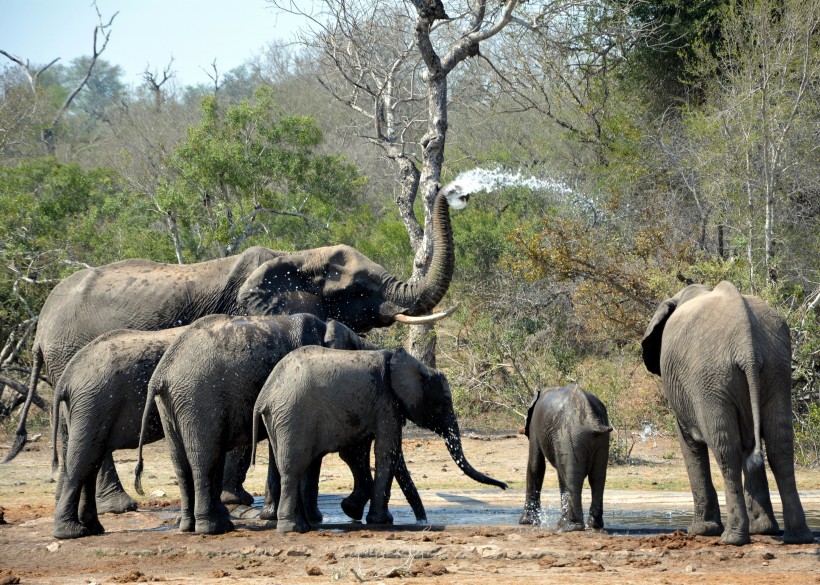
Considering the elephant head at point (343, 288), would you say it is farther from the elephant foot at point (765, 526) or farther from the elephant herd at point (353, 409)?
the elephant foot at point (765, 526)

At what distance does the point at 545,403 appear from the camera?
1041 centimetres

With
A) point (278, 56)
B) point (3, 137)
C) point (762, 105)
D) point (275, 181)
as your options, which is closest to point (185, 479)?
point (762, 105)

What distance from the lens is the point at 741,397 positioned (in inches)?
360

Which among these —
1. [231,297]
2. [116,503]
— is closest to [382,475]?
[231,297]

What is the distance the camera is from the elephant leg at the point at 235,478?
12.3 metres

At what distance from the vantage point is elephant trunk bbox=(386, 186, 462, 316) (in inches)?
479

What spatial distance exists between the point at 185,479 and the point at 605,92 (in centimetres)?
1765

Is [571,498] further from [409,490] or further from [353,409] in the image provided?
[353,409]

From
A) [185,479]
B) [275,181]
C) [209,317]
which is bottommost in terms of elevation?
[185,479]

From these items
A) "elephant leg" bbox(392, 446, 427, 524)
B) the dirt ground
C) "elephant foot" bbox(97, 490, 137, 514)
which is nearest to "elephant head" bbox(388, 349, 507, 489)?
"elephant leg" bbox(392, 446, 427, 524)

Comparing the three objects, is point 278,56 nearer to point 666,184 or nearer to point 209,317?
point 666,184

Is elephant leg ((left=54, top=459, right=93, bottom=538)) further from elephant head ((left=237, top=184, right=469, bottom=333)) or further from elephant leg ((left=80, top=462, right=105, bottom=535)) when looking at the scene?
elephant head ((left=237, top=184, right=469, bottom=333))

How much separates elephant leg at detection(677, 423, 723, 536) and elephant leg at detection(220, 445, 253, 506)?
4.62 m

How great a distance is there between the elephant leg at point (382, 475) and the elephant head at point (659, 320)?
7.92ft
